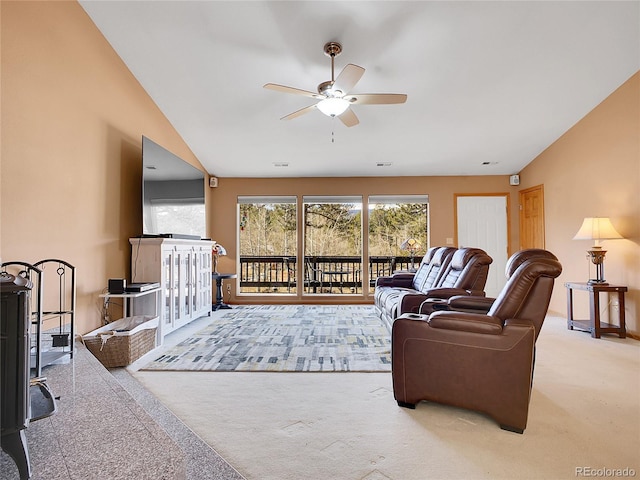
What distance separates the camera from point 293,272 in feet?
23.9

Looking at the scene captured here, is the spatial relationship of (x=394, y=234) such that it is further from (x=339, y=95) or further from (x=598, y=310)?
(x=339, y=95)

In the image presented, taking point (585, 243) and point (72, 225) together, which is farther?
point (585, 243)

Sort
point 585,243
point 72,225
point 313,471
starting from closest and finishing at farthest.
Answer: point 313,471
point 72,225
point 585,243

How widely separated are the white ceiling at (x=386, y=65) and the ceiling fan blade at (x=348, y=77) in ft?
2.29

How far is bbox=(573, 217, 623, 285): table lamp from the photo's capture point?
12.9ft

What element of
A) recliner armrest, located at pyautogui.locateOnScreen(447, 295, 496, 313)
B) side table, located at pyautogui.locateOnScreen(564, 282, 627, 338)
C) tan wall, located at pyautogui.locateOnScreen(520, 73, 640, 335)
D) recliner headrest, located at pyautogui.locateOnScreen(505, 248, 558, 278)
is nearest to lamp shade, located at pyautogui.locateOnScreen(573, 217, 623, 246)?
tan wall, located at pyautogui.locateOnScreen(520, 73, 640, 335)

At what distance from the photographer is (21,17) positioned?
2.39 meters

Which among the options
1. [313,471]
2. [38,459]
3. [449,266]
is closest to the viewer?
[38,459]

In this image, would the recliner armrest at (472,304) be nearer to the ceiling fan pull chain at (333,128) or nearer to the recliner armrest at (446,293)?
the recliner armrest at (446,293)

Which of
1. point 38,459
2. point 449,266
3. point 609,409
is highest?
point 449,266

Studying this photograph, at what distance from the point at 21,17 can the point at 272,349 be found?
3282 millimetres

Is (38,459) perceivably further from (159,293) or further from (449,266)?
(449,266)

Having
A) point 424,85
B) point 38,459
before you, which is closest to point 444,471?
point 38,459

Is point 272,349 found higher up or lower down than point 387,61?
lower down
